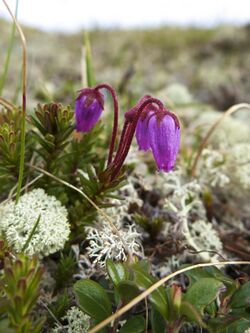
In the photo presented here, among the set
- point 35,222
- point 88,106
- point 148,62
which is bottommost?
point 35,222

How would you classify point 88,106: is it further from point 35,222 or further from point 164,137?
point 35,222

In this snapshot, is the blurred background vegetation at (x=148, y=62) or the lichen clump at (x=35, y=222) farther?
the blurred background vegetation at (x=148, y=62)

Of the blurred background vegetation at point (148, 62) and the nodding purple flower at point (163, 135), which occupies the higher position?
the blurred background vegetation at point (148, 62)

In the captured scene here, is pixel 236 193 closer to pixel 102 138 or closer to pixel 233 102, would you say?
pixel 102 138

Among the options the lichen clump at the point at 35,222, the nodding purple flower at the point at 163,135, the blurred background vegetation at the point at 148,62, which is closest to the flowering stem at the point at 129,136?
the nodding purple flower at the point at 163,135

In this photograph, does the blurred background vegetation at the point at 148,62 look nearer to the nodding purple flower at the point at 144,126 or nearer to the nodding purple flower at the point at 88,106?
the nodding purple flower at the point at 88,106

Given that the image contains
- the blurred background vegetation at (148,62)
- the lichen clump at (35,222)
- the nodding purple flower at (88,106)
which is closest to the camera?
the lichen clump at (35,222)

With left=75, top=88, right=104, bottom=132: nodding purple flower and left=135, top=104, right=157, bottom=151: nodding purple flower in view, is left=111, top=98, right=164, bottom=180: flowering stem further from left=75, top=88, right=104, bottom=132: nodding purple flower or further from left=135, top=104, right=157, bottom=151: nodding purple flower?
left=75, top=88, right=104, bottom=132: nodding purple flower

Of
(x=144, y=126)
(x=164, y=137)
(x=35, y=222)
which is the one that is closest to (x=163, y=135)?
(x=164, y=137)

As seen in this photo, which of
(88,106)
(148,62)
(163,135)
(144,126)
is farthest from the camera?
(148,62)
